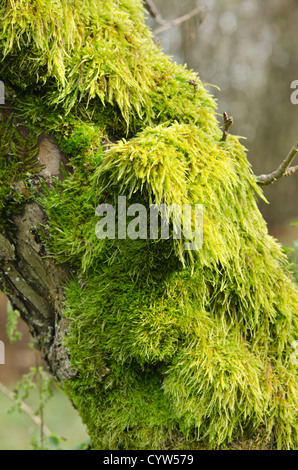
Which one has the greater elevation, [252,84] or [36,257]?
[252,84]

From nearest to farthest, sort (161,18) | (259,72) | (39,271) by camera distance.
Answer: (39,271), (161,18), (259,72)

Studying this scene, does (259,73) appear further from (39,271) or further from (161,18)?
(39,271)

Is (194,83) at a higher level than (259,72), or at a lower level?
lower

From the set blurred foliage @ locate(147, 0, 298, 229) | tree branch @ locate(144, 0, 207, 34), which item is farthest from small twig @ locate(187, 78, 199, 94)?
blurred foliage @ locate(147, 0, 298, 229)

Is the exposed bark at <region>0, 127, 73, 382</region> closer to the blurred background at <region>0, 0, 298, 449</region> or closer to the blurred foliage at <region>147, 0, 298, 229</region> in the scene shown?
the blurred background at <region>0, 0, 298, 449</region>

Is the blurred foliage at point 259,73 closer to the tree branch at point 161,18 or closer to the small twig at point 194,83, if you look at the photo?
the tree branch at point 161,18

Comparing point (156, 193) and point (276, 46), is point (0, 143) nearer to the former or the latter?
point (156, 193)

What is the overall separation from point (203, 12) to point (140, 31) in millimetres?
1133

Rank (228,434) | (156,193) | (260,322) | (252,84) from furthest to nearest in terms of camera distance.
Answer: (252,84), (260,322), (228,434), (156,193)

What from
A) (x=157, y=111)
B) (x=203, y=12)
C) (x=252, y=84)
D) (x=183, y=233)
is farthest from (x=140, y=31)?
(x=252, y=84)

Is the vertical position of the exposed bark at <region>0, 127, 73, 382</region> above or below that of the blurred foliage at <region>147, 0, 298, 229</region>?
below

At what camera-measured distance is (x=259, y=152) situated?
8.29 meters

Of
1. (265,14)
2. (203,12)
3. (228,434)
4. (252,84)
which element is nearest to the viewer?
(228,434)

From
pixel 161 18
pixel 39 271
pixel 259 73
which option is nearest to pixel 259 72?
pixel 259 73
